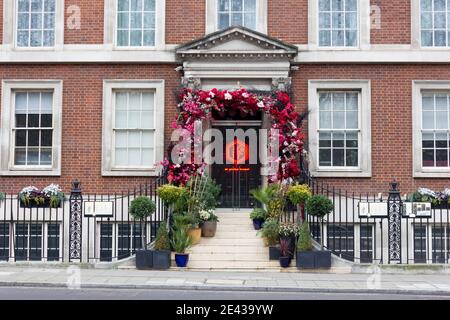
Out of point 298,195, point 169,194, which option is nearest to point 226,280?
point 169,194

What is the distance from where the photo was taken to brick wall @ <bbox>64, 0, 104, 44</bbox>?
60.2 ft

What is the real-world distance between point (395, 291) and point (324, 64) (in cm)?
801

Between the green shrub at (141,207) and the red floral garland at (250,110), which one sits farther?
the red floral garland at (250,110)

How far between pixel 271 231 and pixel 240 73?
5.06m

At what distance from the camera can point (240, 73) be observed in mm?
17844

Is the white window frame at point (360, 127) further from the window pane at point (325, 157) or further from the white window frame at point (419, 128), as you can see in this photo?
the white window frame at point (419, 128)

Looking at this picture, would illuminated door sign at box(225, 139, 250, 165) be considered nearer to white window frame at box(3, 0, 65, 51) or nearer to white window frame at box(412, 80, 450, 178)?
white window frame at box(412, 80, 450, 178)

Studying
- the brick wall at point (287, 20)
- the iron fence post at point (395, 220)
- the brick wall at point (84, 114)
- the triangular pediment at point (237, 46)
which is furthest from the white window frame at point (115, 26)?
the iron fence post at point (395, 220)

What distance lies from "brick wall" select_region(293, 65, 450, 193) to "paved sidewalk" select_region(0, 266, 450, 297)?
4.06m

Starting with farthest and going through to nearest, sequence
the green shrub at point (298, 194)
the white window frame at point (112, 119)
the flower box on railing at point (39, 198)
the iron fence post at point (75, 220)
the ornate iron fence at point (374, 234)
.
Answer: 1. the white window frame at point (112, 119)
2. the flower box on railing at point (39, 198)
3. the ornate iron fence at point (374, 234)
4. the iron fence post at point (75, 220)
5. the green shrub at point (298, 194)

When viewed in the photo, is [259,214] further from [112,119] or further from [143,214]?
[112,119]

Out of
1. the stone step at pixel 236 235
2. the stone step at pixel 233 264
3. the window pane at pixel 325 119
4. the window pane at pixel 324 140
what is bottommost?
the stone step at pixel 233 264

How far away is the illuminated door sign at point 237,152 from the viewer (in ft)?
61.1

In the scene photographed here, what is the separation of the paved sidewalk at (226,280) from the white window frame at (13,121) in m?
4.08
